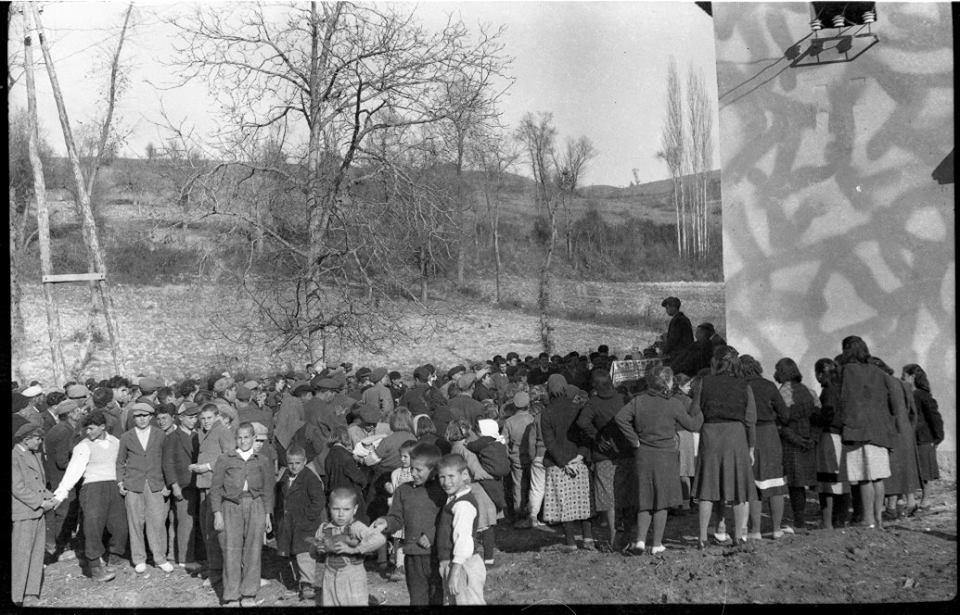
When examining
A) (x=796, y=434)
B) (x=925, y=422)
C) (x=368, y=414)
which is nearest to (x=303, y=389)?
(x=368, y=414)

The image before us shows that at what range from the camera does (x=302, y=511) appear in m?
6.73

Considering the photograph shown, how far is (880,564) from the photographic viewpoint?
6.70 meters

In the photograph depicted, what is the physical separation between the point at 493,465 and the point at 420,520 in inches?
62.0

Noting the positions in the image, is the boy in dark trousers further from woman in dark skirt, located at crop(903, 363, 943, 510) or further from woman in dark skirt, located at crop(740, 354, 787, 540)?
woman in dark skirt, located at crop(903, 363, 943, 510)

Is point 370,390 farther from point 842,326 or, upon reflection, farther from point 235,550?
point 842,326

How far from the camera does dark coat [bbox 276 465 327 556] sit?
669 centimetres

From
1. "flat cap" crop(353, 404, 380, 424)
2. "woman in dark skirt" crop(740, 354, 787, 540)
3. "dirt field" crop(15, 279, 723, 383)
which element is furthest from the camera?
"dirt field" crop(15, 279, 723, 383)

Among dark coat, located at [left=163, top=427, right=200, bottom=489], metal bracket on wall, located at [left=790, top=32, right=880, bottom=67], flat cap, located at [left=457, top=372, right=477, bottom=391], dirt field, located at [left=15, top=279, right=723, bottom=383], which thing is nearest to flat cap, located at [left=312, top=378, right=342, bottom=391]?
flat cap, located at [left=457, top=372, right=477, bottom=391]

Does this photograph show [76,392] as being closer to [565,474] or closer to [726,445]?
[565,474]

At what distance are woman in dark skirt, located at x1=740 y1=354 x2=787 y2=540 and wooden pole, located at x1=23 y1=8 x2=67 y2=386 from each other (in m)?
8.67

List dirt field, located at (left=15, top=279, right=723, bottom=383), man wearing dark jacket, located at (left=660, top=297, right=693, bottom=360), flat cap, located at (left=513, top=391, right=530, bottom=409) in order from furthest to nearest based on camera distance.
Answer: dirt field, located at (left=15, top=279, right=723, bottom=383)
man wearing dark jacket, located at (left=660, top=297, right=693, bottom=360)
flat cap, located at (left=513, top=391, right=530, bottom=409)

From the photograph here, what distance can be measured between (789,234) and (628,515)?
13.1ft

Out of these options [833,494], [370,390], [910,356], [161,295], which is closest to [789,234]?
[910,356]

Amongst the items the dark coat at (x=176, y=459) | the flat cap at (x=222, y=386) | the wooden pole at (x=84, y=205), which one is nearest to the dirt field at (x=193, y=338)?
the wooden pole at (x=84, y=205)
